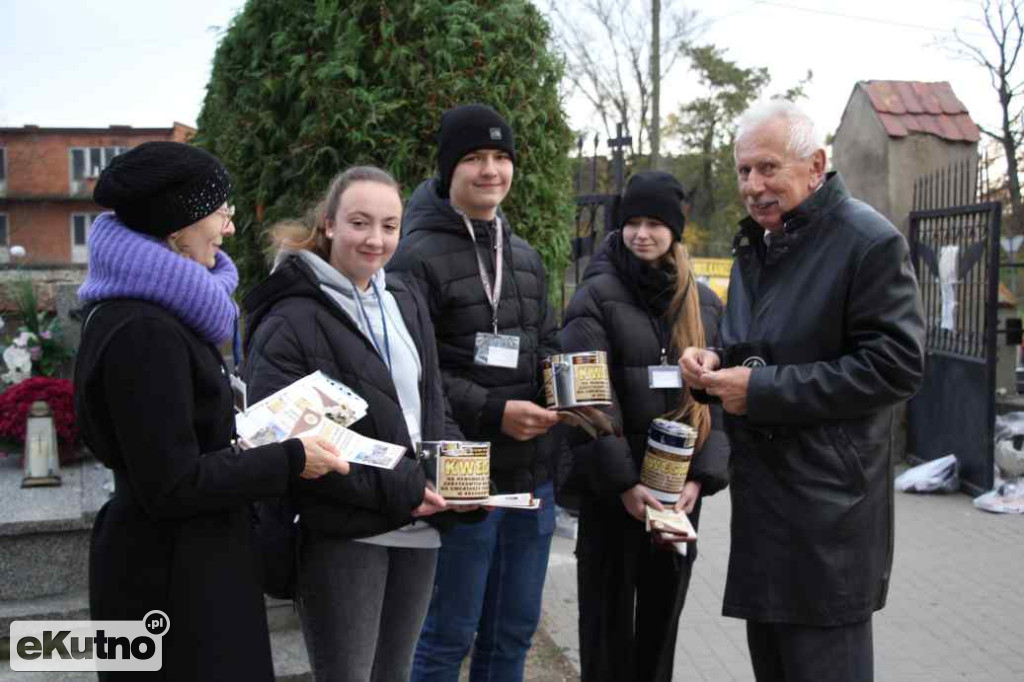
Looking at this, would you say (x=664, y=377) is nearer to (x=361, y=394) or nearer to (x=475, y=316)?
(x=475, y=316)

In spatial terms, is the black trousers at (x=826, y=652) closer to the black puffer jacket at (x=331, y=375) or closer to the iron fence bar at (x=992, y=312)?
the black puffer jacket at (x=331, y=375)

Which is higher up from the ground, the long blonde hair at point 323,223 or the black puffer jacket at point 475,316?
the long blonde hair at point 323,223

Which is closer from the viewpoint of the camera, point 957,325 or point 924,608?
point 924,608

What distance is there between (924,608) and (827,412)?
3.26 metres

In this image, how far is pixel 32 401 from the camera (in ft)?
16.3

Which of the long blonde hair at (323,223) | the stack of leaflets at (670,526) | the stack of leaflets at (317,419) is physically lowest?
the stack of leaflets at (670,526)

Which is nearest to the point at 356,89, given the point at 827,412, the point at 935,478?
the point at 827,412

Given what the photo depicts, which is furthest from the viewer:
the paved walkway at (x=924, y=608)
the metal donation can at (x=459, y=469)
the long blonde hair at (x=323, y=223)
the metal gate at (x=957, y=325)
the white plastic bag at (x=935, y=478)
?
the white plastic bag at (x=935, y=478)

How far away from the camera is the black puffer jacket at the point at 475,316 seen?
319 cm

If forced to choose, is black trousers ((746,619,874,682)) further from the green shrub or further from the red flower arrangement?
the red flower arrangement

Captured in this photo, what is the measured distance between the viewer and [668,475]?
3258 mm

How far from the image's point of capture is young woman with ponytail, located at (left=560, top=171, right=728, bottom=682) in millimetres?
3453

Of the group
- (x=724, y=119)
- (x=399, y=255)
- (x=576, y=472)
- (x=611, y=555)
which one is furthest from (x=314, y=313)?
A: (x=724, y=119)

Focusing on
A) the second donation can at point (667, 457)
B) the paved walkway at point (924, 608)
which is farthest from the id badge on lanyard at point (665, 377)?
the paved walkway at point (924, 608)
